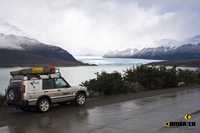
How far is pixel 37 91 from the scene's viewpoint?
551 inches

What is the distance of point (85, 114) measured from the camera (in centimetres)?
1329

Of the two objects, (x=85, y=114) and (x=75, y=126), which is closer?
(x=75, y=126)

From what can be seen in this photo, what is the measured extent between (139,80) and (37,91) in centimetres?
1444

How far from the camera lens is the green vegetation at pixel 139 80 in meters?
22.2

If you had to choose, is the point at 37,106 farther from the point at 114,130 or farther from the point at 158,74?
the point at 158,74

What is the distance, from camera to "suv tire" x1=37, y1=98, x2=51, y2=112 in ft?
45.7

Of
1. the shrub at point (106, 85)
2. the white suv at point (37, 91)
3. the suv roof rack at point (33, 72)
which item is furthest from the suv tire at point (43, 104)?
the shrub at point (106, 85)

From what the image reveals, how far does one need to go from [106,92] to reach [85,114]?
8.80 m

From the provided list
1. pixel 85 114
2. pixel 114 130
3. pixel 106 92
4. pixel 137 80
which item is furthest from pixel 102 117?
pixel 137 80

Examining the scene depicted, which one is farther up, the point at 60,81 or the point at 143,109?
the point at 60,81

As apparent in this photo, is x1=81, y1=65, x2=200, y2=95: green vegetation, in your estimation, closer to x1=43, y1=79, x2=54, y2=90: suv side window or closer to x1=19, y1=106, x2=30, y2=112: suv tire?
x1=43, y1=79, x2=54, y2=90: suv side window

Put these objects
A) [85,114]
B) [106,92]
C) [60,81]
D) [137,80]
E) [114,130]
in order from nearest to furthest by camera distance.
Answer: [114,130]
[85,114]
[60,81]
[106,92]
[137,80]

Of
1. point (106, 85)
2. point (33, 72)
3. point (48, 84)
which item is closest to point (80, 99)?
point (48, 84)

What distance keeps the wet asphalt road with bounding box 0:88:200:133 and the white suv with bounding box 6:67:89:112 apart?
0.43 m
